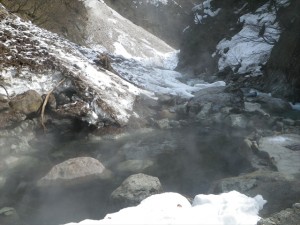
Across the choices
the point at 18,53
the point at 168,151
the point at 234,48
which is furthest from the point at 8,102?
the point at 234,48

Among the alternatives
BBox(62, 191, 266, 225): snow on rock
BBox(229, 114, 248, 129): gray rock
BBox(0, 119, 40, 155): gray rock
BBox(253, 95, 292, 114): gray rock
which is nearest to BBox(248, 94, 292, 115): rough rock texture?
BBox(253, 95, 292, 114): gray rock

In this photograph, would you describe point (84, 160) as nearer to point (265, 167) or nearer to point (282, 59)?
point (265, 167)

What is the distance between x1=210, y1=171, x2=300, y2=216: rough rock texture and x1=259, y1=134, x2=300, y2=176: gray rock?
103 centimetres

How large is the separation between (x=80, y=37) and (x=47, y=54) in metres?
13.2

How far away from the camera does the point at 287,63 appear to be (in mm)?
17500

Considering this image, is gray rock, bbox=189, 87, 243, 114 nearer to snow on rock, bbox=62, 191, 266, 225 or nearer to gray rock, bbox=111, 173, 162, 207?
gray rock, bbox=111, 173, 162, 207

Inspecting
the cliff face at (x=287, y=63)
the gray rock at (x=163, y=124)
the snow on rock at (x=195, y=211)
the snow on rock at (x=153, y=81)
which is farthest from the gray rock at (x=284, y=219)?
the snow on rock at (x=153, y=81)

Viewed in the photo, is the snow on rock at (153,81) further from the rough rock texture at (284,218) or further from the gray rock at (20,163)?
the rough rock texture at (284,218)

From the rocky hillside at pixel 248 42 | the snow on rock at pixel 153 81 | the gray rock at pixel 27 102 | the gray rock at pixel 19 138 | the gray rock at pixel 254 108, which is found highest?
the rocky hillside at pixel 248 42

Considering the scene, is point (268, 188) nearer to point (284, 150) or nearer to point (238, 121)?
point (284, 150)

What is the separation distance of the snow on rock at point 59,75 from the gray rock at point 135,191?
18.7ft

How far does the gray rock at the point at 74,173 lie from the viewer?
9039 mm

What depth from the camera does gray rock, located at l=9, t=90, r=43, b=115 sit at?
12.6m

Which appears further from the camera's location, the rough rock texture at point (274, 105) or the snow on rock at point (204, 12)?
the snow on rock at point (204, 12)
